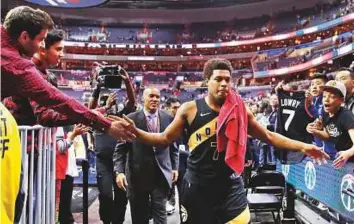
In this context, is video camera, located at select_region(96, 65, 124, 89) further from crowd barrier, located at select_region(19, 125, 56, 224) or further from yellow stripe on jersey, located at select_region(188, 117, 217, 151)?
yellow stripe on jersey, located at select_region(188, 117, 217, 151)

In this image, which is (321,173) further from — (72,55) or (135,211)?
(72,55)

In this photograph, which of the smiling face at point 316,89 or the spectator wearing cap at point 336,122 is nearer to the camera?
the spectator wearing cap at point 336,122

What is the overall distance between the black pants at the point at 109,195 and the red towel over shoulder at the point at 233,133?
2551 millimetres

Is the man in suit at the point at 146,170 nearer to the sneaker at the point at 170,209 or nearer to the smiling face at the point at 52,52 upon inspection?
the smiling face at the point at 52,52

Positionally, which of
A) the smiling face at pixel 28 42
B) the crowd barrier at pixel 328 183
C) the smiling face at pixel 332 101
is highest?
the smiling face at pixel 28 42

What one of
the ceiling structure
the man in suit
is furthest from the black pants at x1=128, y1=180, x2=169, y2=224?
the ceiling structure

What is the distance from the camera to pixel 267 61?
123 feet

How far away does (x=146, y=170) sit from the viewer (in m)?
4.12

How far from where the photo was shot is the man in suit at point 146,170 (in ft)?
13.4

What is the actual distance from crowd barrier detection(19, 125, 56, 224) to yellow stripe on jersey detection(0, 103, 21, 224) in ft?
4.22

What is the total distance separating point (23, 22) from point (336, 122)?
2.84m

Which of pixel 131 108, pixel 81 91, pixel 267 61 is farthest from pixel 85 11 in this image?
pixel 131 108

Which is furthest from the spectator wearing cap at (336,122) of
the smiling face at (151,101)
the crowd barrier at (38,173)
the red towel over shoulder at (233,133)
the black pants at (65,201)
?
the black pants at (65,201)

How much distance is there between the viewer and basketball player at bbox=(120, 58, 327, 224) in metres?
2.87
